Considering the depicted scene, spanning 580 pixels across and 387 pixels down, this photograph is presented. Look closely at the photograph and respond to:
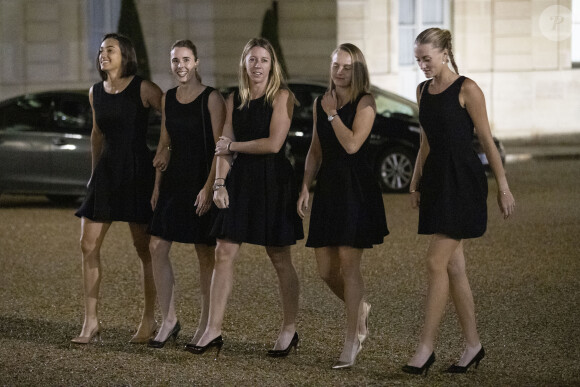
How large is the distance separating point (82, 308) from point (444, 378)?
9.98 feet

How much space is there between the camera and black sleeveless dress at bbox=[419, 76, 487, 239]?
6426 mm

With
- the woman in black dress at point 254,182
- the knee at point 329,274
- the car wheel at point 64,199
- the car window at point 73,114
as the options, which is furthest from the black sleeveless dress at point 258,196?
the car wheel at point 64,199

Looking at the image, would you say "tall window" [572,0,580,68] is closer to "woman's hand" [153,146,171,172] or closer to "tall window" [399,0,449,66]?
"tall window" [399,0,449,66]

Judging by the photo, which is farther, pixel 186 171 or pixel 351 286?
pixel 186 171

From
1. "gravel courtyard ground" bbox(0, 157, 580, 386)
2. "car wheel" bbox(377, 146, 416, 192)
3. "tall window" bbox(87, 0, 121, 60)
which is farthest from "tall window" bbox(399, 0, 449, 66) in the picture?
"gravel courtyard ground" bbox(0, 157, 580, 386)

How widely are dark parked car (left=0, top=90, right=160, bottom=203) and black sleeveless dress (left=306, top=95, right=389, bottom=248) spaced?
790 cm

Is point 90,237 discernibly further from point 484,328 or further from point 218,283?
point 484,328

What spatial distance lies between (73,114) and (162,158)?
7883 mm

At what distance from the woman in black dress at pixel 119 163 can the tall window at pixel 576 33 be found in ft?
72.1

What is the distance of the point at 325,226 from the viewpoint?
6.74 metres

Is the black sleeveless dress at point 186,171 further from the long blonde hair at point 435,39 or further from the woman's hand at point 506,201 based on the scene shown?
the woman's hand at point 506,201

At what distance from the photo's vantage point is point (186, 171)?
23.3ft

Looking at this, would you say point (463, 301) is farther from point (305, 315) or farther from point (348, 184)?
point (305, 315)

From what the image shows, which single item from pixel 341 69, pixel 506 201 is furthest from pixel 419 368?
pixel 341 69
